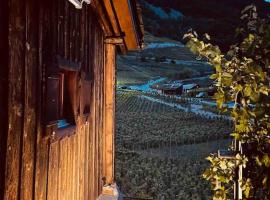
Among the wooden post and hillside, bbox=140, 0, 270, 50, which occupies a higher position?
hillside, bbox=140, 0, 270, 50

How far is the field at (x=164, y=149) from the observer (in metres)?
11.3

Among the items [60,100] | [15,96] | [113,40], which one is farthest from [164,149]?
[15,96]

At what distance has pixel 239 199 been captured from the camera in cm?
315

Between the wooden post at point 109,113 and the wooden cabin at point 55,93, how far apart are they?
0.28 ft

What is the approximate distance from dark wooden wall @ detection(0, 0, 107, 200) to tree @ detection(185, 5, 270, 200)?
50.1 inches

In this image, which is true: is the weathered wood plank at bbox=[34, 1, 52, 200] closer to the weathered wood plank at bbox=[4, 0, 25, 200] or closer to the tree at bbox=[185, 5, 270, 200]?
the weathered wood plank at bbox=[4, 0, 25, 200]

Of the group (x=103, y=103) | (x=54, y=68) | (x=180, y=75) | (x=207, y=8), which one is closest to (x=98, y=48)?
(x=103, y=103)

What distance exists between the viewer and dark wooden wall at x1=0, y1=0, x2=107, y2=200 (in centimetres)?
194

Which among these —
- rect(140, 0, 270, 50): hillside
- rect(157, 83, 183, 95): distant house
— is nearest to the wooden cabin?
rect(157, 83, 183, 95): distant house

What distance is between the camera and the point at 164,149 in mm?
18844

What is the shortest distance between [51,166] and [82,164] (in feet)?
4.21

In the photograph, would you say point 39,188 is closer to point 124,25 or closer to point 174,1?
point 124,25

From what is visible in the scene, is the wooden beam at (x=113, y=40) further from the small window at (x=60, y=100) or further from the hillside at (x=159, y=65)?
the hillside at (x=159, y=65)

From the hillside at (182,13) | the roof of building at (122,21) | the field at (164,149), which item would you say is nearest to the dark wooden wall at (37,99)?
the roof of building at (122,21)
